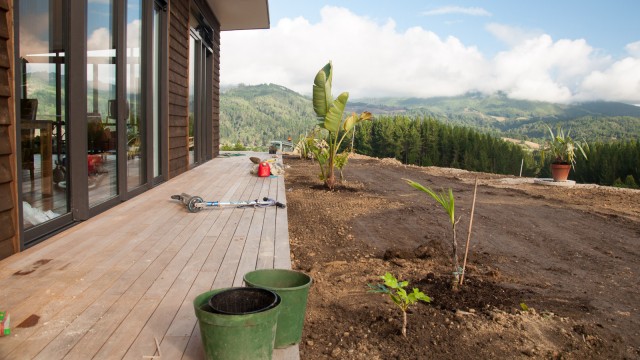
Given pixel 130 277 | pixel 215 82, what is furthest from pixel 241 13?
pixel 130 277

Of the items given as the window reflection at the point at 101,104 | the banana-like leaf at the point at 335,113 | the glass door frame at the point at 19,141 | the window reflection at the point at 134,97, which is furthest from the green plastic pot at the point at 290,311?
the banana-like leaf at the point at 335,113

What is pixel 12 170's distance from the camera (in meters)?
2.87

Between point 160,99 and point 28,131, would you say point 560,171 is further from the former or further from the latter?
point 28,131

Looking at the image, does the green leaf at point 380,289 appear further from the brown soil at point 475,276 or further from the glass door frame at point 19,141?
the glass door frame at point 19,141

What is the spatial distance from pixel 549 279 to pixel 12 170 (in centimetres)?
375

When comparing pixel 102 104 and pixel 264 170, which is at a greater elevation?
pixel 102 104

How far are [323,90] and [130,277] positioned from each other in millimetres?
5321

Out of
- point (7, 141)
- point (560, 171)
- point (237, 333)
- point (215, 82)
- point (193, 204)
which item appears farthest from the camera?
point (215, 82)

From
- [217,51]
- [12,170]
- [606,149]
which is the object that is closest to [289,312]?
[12,170]

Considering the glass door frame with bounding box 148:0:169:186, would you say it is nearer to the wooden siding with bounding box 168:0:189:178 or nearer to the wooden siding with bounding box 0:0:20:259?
the wooden siding with bounding box 168:0:189:178

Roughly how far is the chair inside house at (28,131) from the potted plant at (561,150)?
9.70 m

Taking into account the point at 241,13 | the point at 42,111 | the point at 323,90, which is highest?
the point at 241,13

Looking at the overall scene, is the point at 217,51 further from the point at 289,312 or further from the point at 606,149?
the point at 606,149

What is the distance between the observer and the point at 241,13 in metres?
11.5
